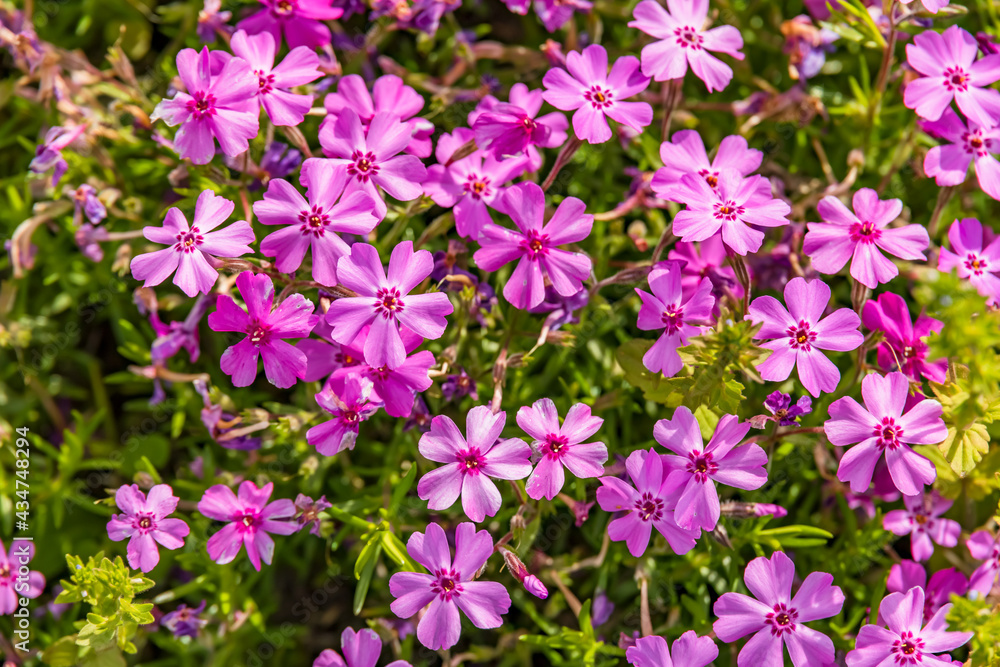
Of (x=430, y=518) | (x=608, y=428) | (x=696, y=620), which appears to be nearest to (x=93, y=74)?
(x=430, y=518)

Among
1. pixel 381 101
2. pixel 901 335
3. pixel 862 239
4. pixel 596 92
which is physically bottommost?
pixel 901 335

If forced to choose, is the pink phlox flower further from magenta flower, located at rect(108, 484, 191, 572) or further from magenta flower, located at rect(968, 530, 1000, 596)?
magenta flower, located at rect(968, 530, 1000, 596)

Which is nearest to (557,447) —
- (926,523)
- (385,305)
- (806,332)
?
(385,305)

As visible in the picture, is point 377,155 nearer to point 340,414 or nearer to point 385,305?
point 385,305

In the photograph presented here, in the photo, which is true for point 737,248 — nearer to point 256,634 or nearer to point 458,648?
point 458,648

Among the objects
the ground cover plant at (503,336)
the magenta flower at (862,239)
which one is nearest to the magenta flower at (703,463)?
the ground cover plant at (503,336)

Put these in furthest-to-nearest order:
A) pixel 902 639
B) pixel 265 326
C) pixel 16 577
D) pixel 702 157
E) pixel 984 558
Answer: pixel 16 577, pixel 984 558, pixel 702 157, pixel 902 639, pixel 265 326
